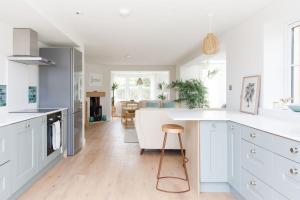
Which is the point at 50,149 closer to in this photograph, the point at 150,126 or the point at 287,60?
the point at 150,126

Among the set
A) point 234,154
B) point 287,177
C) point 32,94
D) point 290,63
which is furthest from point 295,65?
point 32,94

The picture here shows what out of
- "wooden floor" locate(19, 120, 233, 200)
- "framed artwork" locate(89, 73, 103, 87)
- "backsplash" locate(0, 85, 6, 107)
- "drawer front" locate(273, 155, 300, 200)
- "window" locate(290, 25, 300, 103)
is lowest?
"wooden floor" locate(19, 120, 233, 200)

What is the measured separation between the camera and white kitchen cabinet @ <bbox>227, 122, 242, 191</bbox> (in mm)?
2559

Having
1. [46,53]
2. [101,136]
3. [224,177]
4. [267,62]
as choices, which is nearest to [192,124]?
[224,177]

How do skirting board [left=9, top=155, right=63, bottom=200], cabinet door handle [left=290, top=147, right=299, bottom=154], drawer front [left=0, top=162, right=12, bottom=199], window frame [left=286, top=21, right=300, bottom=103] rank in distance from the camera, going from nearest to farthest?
cabinet door handle [left=290, top=147, right=299, bottom=154] < drawer front [left=0, top=162, right=12, bottom=199] < skirting board [left=9, top=155, right=63, bottom=200] < window frame [left=286, top=21, right=300, bottom=103]

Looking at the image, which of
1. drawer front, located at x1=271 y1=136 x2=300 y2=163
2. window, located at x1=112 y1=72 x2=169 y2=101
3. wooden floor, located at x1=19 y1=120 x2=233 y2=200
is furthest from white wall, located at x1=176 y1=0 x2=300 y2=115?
window, located at x1=112 y1=72 x2=169 y2=101

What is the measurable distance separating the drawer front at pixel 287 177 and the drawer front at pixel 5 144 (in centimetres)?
240

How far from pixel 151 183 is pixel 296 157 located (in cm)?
198

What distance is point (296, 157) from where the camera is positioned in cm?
160

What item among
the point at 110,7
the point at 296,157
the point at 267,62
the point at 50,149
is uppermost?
the point at 110,7

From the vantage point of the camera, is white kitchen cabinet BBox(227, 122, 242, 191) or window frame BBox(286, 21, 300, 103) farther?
window frame BBox(286, 21, 300, 103)

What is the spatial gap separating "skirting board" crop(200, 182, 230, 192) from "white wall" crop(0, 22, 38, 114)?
285 cm

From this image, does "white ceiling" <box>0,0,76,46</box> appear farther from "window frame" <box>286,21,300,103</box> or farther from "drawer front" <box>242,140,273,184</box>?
"window frame" <box>286,21,300,103</box>

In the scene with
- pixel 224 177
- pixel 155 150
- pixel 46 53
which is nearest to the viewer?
pixel 224 177
